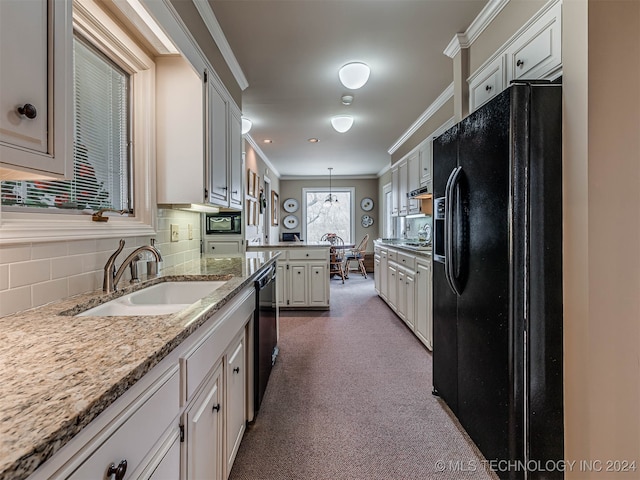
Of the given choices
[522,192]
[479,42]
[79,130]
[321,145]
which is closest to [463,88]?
[479,42]

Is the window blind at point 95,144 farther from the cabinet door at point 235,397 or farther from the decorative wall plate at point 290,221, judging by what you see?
the decorative wall plate at point 290,221

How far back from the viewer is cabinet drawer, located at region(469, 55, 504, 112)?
2092mm

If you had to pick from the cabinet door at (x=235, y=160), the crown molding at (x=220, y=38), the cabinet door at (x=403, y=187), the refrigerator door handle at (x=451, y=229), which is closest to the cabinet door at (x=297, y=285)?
the cabinet door at (x=235, y=160)

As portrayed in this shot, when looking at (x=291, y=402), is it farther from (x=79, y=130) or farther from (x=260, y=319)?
(x=79, y=130)

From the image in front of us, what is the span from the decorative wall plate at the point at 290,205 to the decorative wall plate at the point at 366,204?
1754 mm

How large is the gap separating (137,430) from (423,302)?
267 centimetres

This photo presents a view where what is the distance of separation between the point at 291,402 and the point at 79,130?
6.18ft

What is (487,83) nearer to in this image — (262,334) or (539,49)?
(539,49)

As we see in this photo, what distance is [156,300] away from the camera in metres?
1.54

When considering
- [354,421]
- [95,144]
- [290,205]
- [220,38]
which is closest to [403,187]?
[220,38]

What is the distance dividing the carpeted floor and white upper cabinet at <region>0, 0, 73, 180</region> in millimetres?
1489

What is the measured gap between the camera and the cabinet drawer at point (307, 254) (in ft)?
14.2

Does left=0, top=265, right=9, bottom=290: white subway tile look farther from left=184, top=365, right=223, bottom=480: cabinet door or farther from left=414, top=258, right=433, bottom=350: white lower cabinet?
left=414, top=258, right=433, bottom=350: white lower cabinet

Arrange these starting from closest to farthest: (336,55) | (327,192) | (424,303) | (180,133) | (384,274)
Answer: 1. (180,133)
2. (336,55)
3. (424,303)
4. (384,274)
5. (327,192)
